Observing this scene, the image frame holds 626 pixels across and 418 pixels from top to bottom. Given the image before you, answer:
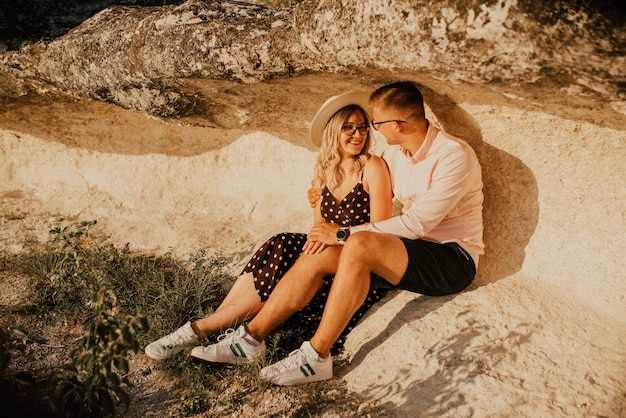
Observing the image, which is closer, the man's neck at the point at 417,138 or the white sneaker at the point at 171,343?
the white sneaker at the point at 171,343

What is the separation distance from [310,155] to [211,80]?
4.19 feet

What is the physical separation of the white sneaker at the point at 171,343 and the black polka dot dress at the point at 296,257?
0.53 m

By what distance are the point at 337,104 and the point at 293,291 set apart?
4.31 feet

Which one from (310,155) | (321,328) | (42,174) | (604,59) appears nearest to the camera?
(604,59)

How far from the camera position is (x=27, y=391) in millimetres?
2451

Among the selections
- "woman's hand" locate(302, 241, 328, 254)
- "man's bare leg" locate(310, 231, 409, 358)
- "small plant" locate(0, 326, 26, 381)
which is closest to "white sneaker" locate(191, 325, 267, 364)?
"man's bare leg" locate(310, 231, 409, 358)

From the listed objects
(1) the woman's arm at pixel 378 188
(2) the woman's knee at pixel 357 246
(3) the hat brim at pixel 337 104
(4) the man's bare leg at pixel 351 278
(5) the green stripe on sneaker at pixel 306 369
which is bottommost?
(5) the green stripe on sneaker at pixel 306 369

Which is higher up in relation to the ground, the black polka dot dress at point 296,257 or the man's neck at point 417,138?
the man's neck at point 417,138

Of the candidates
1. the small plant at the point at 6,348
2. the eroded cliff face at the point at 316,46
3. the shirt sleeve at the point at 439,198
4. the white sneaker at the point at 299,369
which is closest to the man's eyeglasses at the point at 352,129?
the eroded cliff face at the point at 316,46

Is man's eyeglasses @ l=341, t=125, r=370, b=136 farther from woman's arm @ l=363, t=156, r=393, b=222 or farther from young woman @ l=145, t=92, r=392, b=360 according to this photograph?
woman's arm @ l=363, t=156, r=393, b=222

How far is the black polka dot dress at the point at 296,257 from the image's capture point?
3.10 m

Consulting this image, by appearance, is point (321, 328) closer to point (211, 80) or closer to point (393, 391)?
point (393, 391)

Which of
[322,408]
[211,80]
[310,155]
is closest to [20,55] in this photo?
[211,80]

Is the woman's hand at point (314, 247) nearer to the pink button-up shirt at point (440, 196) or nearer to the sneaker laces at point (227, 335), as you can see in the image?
Result: the pink button-up shirt at point (440, 196)
